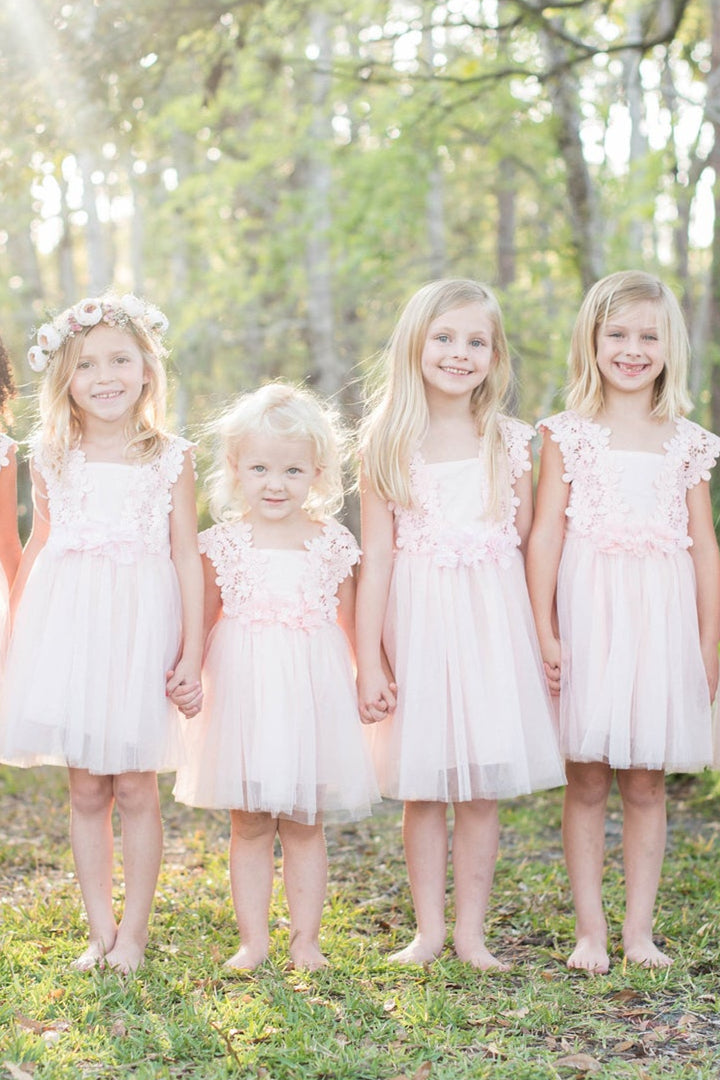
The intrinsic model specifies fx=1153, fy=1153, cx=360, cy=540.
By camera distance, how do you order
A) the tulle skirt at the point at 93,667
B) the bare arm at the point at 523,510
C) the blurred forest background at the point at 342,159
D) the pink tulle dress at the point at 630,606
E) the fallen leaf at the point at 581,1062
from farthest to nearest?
the blurred forest background at the point at 342,159, the bare arm at the point at 523,510, the pink tulle dress at the point at 630,606, the tulle skirt at the point at 93,667, the fallen leaf at the point at 581,1062

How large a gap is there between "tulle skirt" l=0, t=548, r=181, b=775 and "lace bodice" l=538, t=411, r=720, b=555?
1.27m

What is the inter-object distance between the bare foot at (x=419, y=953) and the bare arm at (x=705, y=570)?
1.15 meters

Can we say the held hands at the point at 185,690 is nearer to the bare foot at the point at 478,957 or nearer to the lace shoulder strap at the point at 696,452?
the bare foot at the point at 478,957

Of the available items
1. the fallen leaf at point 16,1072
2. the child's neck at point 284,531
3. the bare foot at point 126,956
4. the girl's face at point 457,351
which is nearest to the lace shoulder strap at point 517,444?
the girl's face at point 457,351

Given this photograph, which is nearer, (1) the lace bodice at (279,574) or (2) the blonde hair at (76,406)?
(1) the lace bodice at (279,574)

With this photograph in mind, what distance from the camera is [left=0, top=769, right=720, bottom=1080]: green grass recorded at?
2754 mm

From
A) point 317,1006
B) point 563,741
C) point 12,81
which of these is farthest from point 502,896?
point 12,81

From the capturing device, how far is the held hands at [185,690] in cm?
333

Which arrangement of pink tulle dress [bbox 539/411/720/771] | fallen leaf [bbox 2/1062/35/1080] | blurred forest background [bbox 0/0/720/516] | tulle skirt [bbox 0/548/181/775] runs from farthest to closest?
1. blurred forest background [bbox 0/0/720/516]
2. pink tulle dress [bbox 539/411/720/771]
3. tulle skirt [bbox 0/548/181/775]
4. fallen leaf [bbox 2/1062/35/1080]

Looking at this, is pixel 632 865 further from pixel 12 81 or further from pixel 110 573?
pixel 12 81

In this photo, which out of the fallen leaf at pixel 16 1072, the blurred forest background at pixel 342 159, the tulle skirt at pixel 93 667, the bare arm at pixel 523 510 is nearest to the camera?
the fallen leaf at pixel 16 1072

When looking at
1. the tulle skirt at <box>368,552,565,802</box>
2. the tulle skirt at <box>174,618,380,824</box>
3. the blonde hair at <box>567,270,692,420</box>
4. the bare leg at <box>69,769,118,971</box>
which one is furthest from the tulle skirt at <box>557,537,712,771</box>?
the bare leg at <box>69,769,118,971</box>

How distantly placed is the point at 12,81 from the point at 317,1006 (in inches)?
197

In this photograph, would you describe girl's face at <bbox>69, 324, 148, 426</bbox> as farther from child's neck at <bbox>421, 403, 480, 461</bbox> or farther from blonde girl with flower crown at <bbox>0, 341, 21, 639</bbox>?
child's neck at <bbox>421, 403, 480, 461</bbox>
